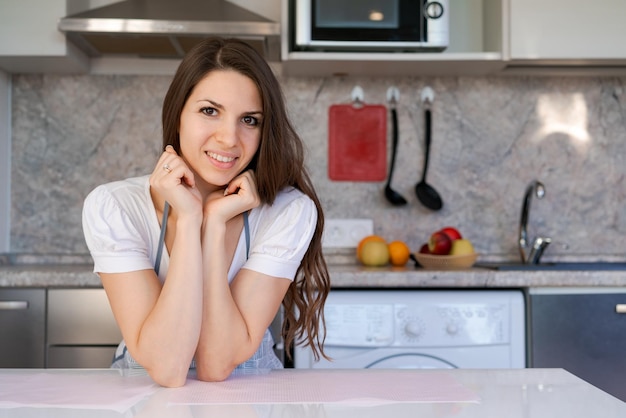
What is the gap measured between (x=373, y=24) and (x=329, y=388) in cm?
163

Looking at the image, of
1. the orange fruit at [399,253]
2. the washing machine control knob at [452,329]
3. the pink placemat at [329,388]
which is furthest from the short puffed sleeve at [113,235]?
the orange fruit at [399,253]

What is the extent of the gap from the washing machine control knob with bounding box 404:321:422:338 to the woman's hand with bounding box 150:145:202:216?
3.16 ft

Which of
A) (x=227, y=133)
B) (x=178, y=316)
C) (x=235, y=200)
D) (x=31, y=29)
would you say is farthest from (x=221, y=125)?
(x=31, y=29)

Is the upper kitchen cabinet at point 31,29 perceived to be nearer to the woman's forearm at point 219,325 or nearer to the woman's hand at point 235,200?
the woman's hand at point 235,200

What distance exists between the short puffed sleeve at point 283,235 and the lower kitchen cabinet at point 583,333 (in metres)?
0.96

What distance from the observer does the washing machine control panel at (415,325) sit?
1.95 m

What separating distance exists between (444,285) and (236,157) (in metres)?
0.93

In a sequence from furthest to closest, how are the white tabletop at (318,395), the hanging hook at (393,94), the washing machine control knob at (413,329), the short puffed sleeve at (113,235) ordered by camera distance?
1. the hanging hook at (393,94)
2. the washing machine control knob at (413,329)
3. the short puffed sleeve at (113,235)
4. the white tabletop at (318,395)

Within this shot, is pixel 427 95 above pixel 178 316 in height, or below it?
above

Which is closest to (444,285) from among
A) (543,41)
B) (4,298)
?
(543,41)

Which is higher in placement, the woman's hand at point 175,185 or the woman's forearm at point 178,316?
the woman's hand at point 175,185

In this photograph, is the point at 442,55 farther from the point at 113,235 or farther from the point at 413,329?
the point at 113,235

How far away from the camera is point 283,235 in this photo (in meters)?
1.25

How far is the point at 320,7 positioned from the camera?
88.2 inches
